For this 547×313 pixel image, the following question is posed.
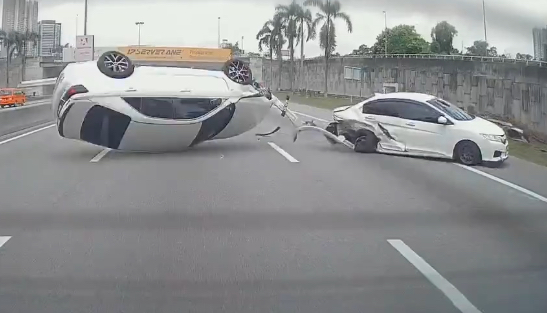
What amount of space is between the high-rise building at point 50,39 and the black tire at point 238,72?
13003 mm

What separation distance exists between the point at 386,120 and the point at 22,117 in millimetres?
16426

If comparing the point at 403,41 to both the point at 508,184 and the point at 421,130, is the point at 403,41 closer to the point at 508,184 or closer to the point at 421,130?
the point at 421,130

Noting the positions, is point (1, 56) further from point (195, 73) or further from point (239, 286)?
point (239, 286)

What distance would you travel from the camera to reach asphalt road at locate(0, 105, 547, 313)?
6.05 metres

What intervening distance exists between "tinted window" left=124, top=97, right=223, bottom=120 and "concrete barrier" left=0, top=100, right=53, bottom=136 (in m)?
9.79

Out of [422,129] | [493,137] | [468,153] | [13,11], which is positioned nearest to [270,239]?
[468,153]

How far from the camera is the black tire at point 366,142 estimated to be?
18.0 metres

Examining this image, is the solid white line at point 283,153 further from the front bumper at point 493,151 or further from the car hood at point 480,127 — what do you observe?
the front bumper at point 493,151

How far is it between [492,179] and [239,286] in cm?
901

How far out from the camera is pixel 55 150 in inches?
749

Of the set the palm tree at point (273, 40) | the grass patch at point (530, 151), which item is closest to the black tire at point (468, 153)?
the grass patch at point (530, 151)

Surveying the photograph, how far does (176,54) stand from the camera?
3172cm

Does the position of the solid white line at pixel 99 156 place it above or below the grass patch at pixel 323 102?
below

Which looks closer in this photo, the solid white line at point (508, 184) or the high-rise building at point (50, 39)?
the solid white line at point (508, 184)
